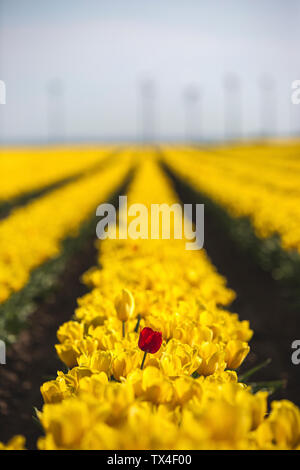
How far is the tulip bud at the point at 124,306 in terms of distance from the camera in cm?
212

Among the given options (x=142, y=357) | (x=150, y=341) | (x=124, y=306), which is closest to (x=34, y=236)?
(x=124, y=306)

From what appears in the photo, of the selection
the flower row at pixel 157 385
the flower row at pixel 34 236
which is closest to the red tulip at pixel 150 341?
the flower row at pixel 157 385

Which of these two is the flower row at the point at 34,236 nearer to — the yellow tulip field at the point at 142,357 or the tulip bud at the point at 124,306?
the yellow tulip field at the point at 142,357

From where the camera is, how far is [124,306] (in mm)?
2125

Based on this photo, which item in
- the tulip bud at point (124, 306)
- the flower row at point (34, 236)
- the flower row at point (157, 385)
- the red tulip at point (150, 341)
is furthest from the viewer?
the flower row at point (34, 236)

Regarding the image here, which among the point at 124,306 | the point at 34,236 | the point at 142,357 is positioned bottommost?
the point at 142,357

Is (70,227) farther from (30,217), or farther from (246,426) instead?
(246,426)

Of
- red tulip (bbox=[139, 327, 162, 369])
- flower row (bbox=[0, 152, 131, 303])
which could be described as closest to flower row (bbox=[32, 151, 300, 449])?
red tulip (bbox=[139, 327, 162, 369])

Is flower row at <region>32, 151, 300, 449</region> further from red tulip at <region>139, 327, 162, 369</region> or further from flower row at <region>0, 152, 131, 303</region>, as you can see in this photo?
flower row at <region>0, 152, 131, 303</region>

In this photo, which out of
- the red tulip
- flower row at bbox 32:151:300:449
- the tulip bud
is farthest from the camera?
the tulip bud

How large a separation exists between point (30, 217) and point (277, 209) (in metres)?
4.82

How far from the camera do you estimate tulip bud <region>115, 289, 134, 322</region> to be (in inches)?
83.7

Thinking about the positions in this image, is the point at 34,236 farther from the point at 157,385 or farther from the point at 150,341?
the point at 157,385

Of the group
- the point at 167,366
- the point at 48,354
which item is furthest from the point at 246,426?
the point at 48,354
